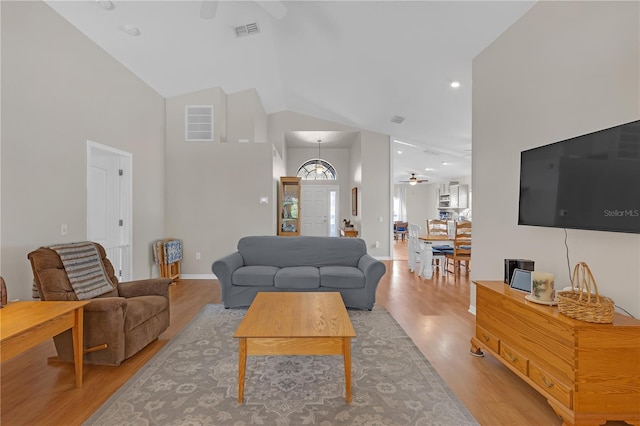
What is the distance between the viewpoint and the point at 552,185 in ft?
7.23

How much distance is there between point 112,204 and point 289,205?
3.62 m

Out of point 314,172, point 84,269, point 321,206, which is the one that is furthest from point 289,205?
point 84,269

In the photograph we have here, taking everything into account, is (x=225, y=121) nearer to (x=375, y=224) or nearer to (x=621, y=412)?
(x=375, y=224)

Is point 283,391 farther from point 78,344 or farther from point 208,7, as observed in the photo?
Result: point 208,7

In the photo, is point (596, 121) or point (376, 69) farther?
point (376, 69)

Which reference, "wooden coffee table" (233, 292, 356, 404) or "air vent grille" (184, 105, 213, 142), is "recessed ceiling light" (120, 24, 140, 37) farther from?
"wooden coffee table" (233, 292, 356, 404)

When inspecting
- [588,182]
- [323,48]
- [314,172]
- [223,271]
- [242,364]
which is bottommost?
[242,364]

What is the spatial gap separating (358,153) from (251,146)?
3.24m

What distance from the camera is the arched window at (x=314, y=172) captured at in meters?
9.35

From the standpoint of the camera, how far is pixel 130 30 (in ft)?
11.9

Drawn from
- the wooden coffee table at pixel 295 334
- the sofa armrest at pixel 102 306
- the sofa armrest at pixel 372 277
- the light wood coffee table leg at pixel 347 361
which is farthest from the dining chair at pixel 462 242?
the sofa armrest at pixel 102 306

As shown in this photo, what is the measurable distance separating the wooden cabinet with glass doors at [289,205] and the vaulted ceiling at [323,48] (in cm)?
192

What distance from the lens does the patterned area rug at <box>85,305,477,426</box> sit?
5.88 feet

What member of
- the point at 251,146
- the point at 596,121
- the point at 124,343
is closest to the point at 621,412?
the point at 596,121
